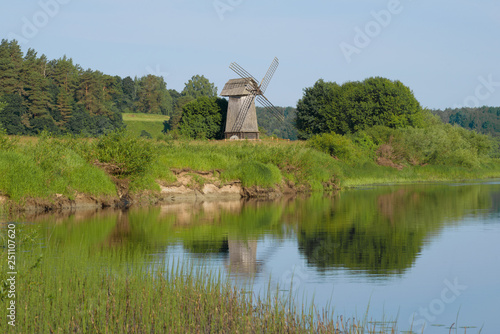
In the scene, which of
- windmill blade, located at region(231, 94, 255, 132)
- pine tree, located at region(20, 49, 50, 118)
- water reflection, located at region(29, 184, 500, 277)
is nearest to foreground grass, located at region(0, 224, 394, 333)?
water reflection, located at region(29, 184, 500, 277)

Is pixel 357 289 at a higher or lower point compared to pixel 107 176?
lower

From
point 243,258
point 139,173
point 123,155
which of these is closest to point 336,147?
point 139,173

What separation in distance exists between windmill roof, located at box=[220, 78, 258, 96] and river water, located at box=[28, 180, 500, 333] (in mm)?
53587

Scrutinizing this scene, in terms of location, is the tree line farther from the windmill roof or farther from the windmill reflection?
the windmill reflection

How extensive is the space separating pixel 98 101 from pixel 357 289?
106794 mm

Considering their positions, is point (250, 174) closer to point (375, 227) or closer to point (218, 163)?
point (218, 163)

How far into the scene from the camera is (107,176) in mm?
36531

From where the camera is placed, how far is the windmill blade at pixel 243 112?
298 feet

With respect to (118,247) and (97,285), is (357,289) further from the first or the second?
(118,247)

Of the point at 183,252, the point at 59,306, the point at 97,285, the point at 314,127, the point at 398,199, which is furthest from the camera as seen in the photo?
the point at 314,127

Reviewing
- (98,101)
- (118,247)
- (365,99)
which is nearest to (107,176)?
(118,247)

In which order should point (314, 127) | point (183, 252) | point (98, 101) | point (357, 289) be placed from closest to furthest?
point (357, 289), point (183, 252), point (314, 127), point (98, 101)

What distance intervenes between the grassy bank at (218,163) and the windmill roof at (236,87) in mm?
19598

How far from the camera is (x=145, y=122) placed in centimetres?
14075
